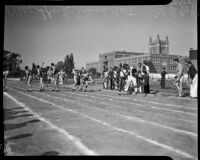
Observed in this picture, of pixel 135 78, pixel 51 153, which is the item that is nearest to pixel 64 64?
pixel 135 78

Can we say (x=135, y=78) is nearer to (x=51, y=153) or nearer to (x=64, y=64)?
(x=64, y=64)

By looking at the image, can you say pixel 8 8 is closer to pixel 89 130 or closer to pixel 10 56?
pixel 10 56

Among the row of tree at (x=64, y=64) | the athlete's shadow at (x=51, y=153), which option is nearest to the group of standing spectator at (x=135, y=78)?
the row of tree at (x=64, y=64)

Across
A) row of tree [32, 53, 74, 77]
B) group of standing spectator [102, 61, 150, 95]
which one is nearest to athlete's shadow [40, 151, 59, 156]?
row of tree [32, 53, 74, 77]

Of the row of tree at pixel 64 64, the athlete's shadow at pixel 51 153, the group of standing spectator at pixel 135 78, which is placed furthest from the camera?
the group of standing spectator at pixel 135 78

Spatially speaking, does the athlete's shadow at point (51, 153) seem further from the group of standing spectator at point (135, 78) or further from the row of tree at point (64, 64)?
the group of standing spectator at point (135, 78)

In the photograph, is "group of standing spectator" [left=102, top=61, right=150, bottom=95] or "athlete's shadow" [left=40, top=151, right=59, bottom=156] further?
"group of standing spectator" [left=102, top=61, right=150, bottom=95]

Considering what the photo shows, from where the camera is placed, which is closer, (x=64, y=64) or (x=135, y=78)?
(x=135, y=78)

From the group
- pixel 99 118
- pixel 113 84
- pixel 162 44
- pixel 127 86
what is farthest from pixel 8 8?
→ pixel 162 44

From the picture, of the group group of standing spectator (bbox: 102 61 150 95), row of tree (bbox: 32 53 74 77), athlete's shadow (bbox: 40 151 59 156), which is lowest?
athlete's shadow (bbox: 40 151 59 156)

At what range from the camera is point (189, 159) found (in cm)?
362

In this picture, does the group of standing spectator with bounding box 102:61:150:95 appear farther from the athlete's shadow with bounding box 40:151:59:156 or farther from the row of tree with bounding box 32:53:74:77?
the athlete's shadow with bounding box 40:151:59:156

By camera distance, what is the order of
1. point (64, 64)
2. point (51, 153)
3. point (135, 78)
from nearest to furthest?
point (51, 153), point (135, 78), point (64, 64)

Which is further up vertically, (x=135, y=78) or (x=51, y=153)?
(x=135, y=78)
